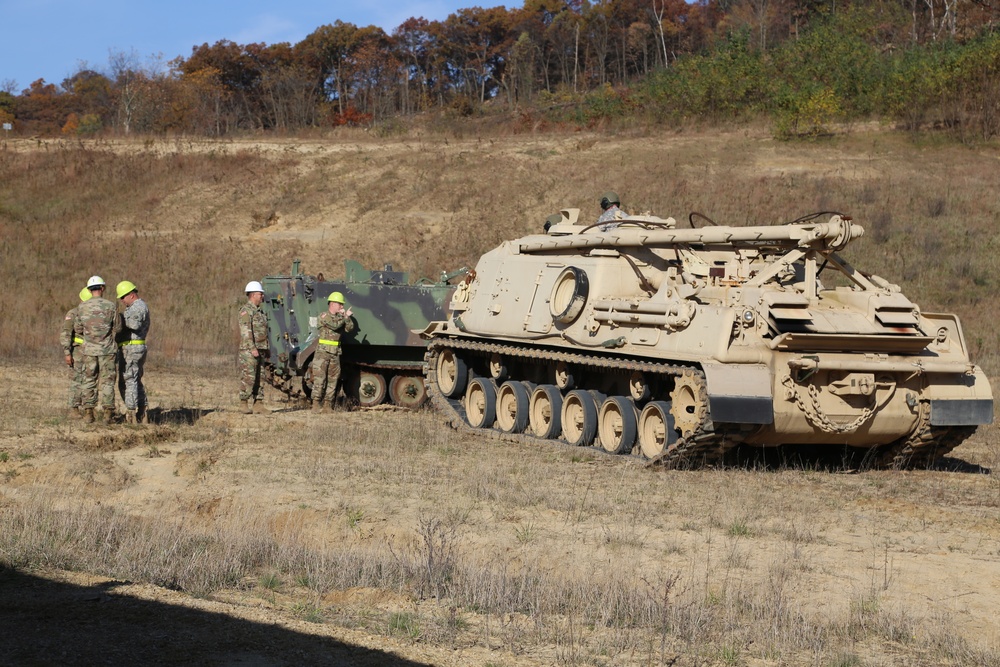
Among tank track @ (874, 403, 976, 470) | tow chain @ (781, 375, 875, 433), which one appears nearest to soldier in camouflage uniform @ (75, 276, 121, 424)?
tow chain @ (781, 375, 875, 433)

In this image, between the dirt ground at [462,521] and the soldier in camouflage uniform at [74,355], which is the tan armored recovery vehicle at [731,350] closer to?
the dirt ground at [462,521]

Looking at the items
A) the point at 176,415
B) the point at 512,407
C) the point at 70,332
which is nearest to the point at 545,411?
the point at 512,407

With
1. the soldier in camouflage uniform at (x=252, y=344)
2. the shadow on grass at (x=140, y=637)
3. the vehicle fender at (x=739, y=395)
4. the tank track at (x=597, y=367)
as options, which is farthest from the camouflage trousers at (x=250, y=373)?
the shadow on grass at (x=140, y=637)

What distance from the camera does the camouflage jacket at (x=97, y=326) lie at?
48.4ft

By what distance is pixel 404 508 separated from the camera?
10.6m

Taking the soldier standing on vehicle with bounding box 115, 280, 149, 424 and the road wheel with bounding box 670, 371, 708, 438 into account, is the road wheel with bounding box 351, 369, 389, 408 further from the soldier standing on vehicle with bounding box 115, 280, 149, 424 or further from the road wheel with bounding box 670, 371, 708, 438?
the road wheel with bounding box 670, 371, 708, 438

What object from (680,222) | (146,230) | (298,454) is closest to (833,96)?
(680,222)

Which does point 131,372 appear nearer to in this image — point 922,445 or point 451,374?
point 451,374

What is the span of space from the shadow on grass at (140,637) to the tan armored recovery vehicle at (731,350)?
6.66 meters

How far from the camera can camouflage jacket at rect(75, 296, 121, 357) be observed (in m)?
14.8

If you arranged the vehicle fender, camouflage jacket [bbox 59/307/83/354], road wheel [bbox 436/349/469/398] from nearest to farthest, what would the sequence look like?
1. the vehicle fender
2. camouflage jacket [bbox 59/307/83/354]
3. road wheel [bbox 436/349/469/398]

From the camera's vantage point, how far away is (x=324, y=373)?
59.6ft

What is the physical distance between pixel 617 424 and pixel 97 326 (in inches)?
239

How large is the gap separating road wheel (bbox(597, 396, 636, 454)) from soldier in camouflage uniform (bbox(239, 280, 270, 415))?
500 centimetres
